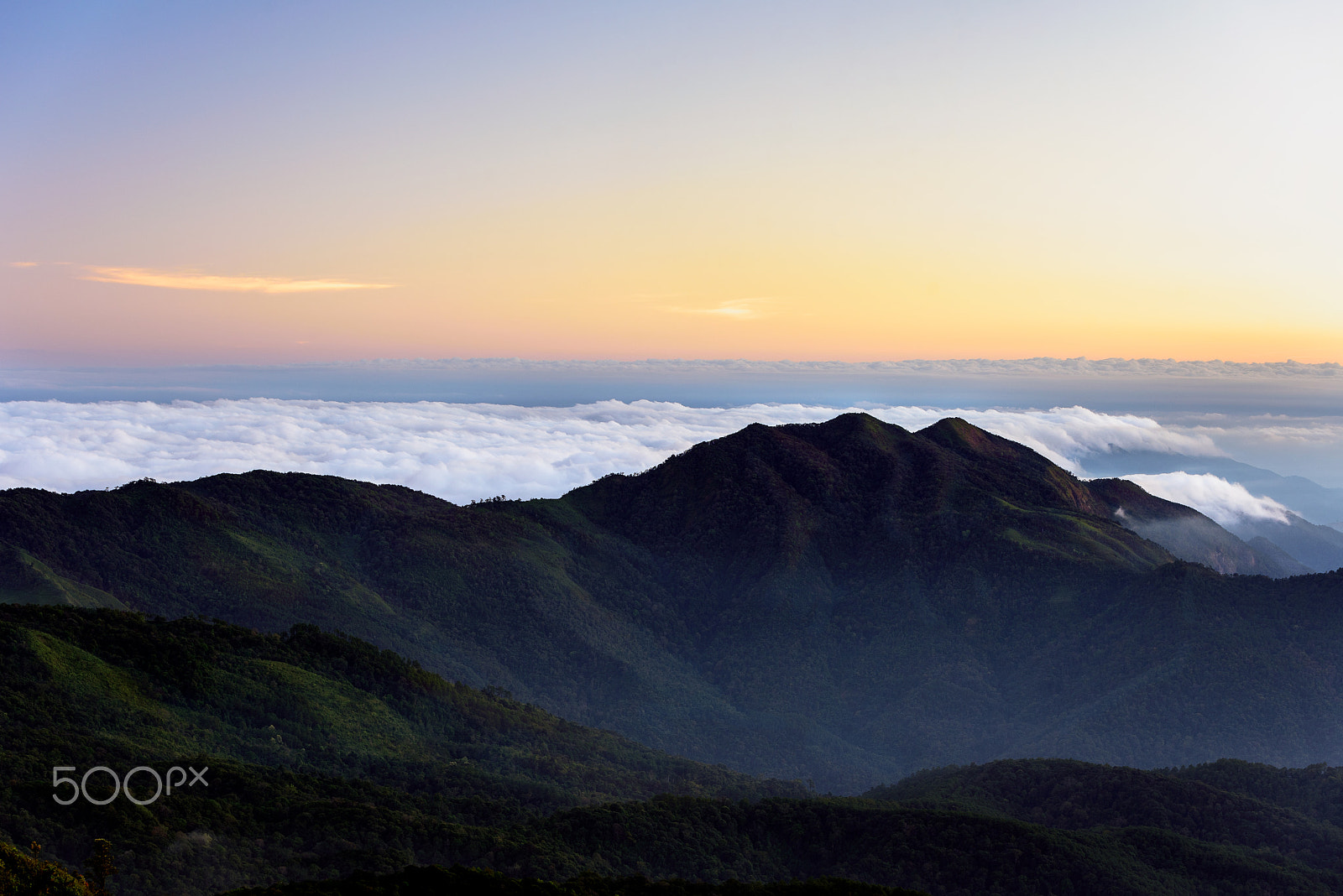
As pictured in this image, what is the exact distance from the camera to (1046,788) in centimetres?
7794

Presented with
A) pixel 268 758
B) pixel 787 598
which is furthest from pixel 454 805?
pixel 787 598

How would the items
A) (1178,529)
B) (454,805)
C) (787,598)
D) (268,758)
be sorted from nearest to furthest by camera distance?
(454,805), (268,758), (787,598), (1178,529)

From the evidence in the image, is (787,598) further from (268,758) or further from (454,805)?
(268,758)

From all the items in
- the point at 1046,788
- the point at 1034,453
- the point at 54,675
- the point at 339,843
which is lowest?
the point at 1046,788

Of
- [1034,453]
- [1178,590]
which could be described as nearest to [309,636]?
[1178,590]

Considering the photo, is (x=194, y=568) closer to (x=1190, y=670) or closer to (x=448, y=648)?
(x=448, y=648)

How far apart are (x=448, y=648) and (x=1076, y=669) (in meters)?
82.3

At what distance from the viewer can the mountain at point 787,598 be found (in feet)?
363

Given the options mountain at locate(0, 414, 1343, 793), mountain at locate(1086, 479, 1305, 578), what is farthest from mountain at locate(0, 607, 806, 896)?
mountain at locate(1086, 479, 1305, 578)

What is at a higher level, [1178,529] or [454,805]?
[1178,529]

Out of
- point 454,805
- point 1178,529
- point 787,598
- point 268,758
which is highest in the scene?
point 1178,529

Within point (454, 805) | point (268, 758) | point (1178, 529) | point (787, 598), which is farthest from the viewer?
point (1178, 529)

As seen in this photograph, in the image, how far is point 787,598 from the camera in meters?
143

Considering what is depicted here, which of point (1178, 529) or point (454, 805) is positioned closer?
point (454, 805)
